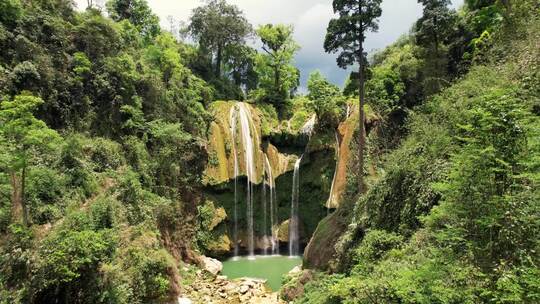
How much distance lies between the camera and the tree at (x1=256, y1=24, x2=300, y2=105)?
31.2m

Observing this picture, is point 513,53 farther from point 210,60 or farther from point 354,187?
point 210,60

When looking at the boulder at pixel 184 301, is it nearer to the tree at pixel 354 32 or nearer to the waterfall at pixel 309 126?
the tree at pixel 354 32

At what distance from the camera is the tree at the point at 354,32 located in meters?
15.2

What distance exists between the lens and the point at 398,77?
896 inches

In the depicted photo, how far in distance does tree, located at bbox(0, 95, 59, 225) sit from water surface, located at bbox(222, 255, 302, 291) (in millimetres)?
10455

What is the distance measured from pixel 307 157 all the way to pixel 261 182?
363 centimetres

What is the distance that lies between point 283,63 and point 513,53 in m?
21.7

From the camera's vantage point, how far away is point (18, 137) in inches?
439

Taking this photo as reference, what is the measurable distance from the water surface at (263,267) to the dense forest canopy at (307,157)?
1.84m

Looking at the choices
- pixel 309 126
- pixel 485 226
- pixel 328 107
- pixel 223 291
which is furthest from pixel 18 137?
pixel 309 126

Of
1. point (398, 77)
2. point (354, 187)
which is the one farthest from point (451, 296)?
point (398, 77)

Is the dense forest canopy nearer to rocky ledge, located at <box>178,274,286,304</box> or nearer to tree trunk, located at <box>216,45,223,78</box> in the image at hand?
rocky ledge, located at <box>178,274,286,304</box>

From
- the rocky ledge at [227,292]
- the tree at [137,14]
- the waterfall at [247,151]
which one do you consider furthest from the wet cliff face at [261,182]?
the tree at [137,14]

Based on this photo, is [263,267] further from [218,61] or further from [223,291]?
[218,61]
